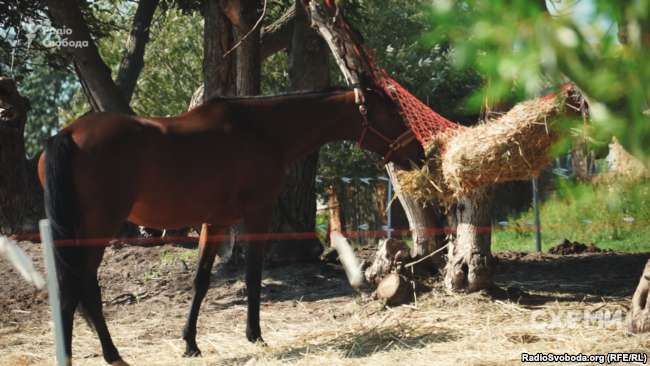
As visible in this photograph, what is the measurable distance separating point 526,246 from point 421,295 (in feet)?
19.4

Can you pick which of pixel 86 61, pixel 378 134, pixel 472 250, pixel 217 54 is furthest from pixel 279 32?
pixel 472 250

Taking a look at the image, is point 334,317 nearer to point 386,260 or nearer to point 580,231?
point 386,260

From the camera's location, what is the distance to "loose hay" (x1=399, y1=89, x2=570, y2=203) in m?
5.29

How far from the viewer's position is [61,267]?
4734 mm

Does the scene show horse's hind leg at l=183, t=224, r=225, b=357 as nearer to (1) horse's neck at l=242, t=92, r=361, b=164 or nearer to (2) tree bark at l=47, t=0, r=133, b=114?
(1) horse's neck at l=242, t=92, r=361, b=164

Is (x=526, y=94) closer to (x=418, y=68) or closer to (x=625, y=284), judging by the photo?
(x=625, y=284)

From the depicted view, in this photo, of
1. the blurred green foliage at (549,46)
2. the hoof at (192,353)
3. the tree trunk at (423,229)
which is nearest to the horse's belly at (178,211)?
the hoof at (192,353)

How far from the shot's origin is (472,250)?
21.8 feet

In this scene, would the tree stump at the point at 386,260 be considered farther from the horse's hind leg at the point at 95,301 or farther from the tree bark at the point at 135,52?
the tree bark at the point at 135,52

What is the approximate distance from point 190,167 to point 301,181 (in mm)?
3676


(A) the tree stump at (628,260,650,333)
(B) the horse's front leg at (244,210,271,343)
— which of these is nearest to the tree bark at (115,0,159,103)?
(B) the horse's front leg at (244,210,271,343)

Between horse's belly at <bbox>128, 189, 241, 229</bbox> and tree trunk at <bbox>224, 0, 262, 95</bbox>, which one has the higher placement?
tree trunk at <bbox>224, 0, 262, 95</bbox>

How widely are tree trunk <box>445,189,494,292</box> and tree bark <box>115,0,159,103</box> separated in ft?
22.6

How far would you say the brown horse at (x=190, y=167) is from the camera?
15.8 ft
